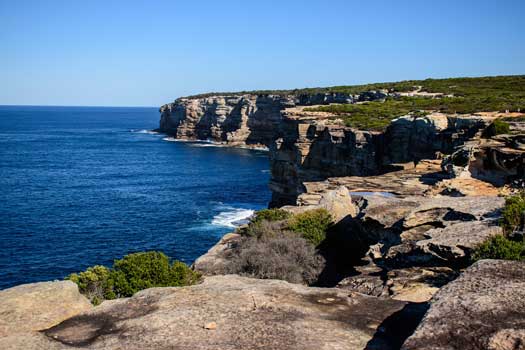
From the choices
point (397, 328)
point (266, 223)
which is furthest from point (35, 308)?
point (266, 223)

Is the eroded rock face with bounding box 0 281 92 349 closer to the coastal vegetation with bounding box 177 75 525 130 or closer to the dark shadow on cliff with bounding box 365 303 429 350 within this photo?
the dark shadow on cliff with bounding box 365 303 429 350

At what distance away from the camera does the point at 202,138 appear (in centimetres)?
15750

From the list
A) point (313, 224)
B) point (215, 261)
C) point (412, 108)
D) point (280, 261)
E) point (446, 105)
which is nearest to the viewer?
point (280, 261)

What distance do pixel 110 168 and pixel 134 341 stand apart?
294 feet

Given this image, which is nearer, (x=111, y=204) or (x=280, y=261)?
(x=280, y=261)

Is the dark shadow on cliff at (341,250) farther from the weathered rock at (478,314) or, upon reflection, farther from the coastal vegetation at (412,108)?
the coastal vegetation at (412,108)

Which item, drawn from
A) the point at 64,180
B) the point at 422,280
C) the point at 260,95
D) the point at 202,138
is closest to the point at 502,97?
the point at 422,280

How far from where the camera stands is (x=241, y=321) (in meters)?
11.1

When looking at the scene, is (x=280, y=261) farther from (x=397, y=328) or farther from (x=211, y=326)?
(x=211, y=326)

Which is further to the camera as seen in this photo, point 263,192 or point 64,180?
point 64,180

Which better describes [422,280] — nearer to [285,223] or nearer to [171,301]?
[171,301]

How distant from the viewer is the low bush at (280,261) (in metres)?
24.0

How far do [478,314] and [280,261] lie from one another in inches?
614

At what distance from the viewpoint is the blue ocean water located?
A: 45969mm
